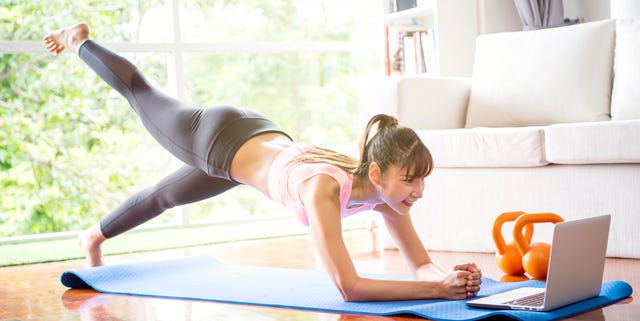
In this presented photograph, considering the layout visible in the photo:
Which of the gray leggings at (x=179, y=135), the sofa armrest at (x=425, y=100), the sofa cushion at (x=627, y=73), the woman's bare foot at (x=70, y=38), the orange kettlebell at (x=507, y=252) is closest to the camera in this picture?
the gray leggings at (x=179, y=135)

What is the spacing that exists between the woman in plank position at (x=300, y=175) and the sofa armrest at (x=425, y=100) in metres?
0.99

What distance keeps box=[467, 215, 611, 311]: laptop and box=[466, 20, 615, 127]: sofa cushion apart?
1.58 m

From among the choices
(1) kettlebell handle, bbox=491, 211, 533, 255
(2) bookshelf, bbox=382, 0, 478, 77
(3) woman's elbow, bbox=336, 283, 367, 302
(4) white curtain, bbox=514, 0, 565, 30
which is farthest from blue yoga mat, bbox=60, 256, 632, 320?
(4) white curtain, bbox=514, 0, 565, 30

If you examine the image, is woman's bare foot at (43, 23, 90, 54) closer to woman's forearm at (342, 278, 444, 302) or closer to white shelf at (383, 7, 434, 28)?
woman's forearm at (342, 278, 444, 302)

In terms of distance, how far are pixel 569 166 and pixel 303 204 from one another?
120cm

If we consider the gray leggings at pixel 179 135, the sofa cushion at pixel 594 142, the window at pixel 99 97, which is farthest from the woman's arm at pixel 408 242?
the window at pixel 99 97

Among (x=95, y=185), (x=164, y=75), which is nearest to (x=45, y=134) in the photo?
(x=95, y=185)

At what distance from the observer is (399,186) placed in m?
2.27

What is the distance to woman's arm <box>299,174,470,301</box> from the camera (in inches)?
89.0

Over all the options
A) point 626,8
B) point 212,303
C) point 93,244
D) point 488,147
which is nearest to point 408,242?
point 212,303

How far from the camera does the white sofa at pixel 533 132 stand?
3055 millimetres

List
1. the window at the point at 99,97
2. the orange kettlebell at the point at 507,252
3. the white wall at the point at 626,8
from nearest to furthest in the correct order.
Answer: the orange kettlebell at the point at 507,252, the white wall at the point at 626,8, the window at the point at 99,97

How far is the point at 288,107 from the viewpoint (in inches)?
268

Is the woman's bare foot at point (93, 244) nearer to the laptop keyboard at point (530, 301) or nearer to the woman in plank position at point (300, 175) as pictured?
the woman in plank position at point (300, 175)
